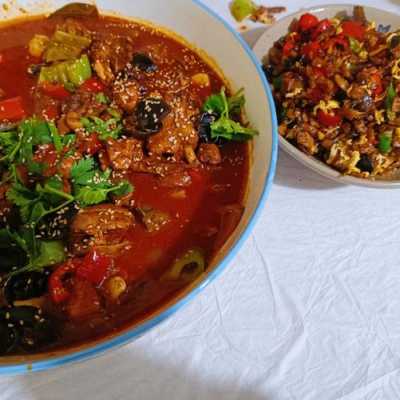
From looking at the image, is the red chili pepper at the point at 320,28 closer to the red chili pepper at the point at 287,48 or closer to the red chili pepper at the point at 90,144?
the red chili pepper at the point at 287,48

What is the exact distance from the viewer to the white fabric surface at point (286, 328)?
179 cm

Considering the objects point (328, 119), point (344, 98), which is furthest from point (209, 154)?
point (344, 98)

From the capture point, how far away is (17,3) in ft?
8.89

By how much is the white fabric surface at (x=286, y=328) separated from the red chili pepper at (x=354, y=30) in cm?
86

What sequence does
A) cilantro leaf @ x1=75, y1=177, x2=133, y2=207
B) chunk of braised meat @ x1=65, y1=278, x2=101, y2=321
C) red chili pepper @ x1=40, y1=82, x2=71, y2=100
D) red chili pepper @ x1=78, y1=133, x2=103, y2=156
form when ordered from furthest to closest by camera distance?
1. red chili pepper @ x1=40, y1=82, x2=71, y2=100
2. red chili pepper @ x1=78, y1=133, x2=103, y2=156
3. cilantro leaf @ x1=75, y1=177, x2=133, y2=207
4. chunk of braised meat @ x1=65, y1=278, x2=101, y2=321

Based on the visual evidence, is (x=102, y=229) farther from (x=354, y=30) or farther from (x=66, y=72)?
(x=354, y=30)

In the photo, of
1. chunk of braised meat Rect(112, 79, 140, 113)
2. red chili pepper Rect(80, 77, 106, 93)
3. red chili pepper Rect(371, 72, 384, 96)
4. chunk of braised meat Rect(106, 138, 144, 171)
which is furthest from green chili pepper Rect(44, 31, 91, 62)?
red chili pepper Rect(371, 72, 384, 96)

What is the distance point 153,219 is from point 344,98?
3.55ft

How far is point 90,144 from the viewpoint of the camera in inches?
86.4

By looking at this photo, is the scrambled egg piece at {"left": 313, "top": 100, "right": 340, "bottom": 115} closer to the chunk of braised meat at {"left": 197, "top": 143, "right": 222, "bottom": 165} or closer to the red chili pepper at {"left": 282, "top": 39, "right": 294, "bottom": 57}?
the red chili pepper at {"left": 282, "top": 39, "right": 294, "bottom": 57}

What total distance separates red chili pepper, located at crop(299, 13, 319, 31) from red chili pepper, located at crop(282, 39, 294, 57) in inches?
5.0

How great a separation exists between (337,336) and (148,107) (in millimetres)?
1286

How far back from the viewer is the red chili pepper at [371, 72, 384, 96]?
2.23m

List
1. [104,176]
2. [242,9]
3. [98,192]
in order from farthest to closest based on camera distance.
A: [242,9] < [104,176] < [98,192]
